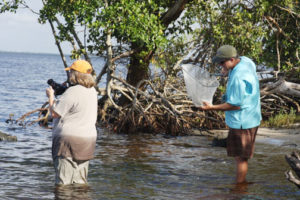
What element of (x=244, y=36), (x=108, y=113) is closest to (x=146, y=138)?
(x=108, y=113)

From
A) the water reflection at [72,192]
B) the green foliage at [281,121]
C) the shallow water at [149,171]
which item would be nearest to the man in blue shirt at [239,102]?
the shallow water at [149,171]

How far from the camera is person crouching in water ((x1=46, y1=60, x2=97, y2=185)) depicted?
6.18 m

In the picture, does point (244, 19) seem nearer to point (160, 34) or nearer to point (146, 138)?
point (160, 34)

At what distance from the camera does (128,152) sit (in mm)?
11664

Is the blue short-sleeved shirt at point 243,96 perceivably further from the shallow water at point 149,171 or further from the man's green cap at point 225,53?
the shallow water at point 149,171

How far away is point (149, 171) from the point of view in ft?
31.2

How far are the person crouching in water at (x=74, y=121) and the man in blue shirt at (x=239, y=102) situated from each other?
1644mm

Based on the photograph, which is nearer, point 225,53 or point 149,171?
point 225,53

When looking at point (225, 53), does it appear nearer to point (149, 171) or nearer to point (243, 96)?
point (243, 96)

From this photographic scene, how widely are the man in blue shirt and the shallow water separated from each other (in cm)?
84

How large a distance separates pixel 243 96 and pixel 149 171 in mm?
3267

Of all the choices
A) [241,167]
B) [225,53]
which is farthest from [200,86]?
[241,167]

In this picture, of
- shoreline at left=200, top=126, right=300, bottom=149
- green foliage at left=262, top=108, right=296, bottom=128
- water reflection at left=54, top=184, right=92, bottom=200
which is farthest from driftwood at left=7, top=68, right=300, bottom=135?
water reflection at left=54, top=184, right=92, bottom=200

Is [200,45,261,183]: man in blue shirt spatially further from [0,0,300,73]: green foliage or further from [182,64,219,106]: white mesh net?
[0,0,300,73]: green foliage
